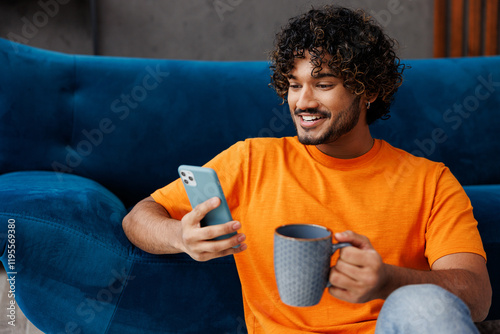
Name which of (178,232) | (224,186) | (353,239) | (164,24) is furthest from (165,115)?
(164,24)

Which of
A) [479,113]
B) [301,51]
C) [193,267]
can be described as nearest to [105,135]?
[193,267]

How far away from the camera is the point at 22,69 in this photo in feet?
4.41

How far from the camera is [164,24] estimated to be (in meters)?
2.36

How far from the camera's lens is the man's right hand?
2.17 ft

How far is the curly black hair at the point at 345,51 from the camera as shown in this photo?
0.95 meters

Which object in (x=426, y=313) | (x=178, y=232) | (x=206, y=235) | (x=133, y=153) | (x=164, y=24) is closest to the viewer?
(x=426, y=313)

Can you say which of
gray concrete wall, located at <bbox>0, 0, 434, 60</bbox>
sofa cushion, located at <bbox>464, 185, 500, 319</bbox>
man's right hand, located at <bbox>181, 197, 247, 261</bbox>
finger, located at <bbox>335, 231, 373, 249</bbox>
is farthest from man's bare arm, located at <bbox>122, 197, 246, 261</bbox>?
gray concrete wall, located at <bbox>0, 0, 434, 60</bbox>

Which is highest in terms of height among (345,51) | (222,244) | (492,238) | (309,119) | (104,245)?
(345,51)

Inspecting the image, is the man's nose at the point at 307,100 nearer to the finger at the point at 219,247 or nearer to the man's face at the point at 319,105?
the man's face at the point at 319,105

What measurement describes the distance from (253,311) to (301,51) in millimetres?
538

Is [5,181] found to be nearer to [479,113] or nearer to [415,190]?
[415,190]

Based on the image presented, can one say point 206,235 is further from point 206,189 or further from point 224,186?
point 224,186

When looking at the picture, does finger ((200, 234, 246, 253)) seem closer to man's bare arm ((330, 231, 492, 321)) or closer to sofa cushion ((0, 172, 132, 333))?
man's bare arm ((330, 231, 492, 321))

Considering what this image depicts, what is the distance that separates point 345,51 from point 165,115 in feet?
2.23
